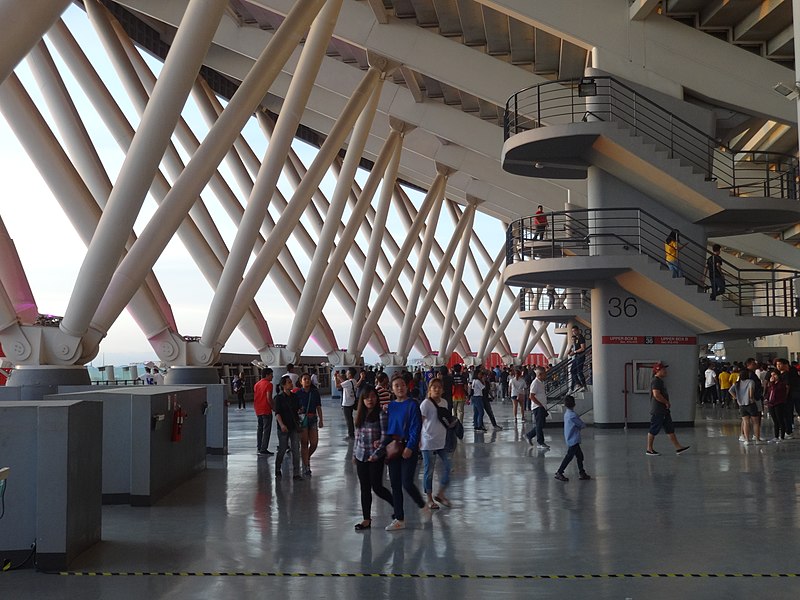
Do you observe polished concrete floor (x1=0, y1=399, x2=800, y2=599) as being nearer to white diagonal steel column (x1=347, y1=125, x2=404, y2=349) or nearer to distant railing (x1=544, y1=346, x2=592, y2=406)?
distant railing (x1=544, y1=346, x2=592, y2=406)

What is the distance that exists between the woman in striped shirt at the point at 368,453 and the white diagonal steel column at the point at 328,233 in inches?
952

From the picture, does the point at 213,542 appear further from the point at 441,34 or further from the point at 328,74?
the point at 328,74

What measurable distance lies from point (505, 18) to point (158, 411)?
2134cm

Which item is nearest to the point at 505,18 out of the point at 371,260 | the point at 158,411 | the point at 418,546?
the point at 371,260

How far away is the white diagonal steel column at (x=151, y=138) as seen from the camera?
17641 millimetres

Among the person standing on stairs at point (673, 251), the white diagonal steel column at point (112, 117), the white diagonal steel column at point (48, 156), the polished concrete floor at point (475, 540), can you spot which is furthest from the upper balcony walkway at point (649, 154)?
the white diagonal steel column at point (112, 117)

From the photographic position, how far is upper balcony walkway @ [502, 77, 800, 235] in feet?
69.1

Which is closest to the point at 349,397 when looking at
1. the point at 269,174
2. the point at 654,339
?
the point at 269,174

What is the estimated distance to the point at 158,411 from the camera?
11961 mm

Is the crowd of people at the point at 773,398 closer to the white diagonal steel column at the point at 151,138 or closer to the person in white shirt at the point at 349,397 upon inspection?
the person in white shirt at the point at 349,397

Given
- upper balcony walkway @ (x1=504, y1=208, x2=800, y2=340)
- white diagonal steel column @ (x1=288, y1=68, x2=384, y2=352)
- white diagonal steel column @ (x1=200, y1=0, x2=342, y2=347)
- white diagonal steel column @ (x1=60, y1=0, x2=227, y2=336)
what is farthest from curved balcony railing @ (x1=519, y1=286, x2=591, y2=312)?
white diagonal steel column @ (x1=60, y1=0, x2=227, y2=336)

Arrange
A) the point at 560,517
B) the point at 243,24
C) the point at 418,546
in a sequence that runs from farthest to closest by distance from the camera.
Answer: the point at 243,24 → the point at 560,517 → the point at 418,546

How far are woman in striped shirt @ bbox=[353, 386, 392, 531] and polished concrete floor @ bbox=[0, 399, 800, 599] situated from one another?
0.32 metres

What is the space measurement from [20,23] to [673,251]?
16192mm
